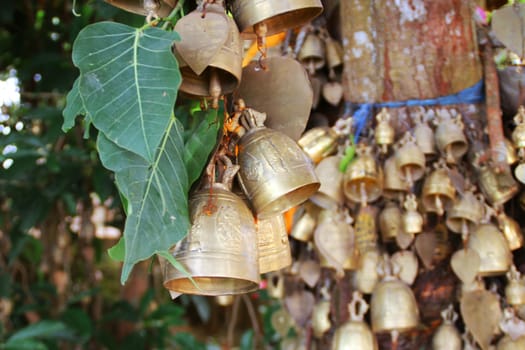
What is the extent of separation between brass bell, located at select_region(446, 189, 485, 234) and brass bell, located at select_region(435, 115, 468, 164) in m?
0.11

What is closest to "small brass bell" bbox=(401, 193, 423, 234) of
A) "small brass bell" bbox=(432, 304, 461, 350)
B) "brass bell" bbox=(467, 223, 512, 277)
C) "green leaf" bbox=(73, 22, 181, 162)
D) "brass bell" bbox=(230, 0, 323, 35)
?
"brass bell" bbox=(467, 223, 512, 277)

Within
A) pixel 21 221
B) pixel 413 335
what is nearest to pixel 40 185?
pixel 21 221

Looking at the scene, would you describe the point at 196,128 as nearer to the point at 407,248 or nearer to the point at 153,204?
the point at 153,204

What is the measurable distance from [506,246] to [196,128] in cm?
91

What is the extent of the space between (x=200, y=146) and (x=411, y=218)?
79cm

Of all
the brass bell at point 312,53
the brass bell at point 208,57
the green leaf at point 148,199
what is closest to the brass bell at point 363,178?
the brass bell at point 312,53

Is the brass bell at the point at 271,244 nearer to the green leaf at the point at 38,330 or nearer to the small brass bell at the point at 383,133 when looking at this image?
the small brass bell at the point at 383,133

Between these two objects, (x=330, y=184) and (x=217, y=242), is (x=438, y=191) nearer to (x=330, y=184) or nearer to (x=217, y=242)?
(x=330, y=184)

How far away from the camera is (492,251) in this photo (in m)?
1.65

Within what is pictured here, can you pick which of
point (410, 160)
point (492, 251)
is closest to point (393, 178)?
point (410, 160)

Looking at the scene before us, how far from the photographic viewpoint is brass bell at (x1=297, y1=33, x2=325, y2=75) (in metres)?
2.01

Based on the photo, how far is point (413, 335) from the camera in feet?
6.09

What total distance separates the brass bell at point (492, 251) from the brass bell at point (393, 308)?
19 cm

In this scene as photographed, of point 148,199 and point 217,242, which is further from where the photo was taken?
point 217,242
